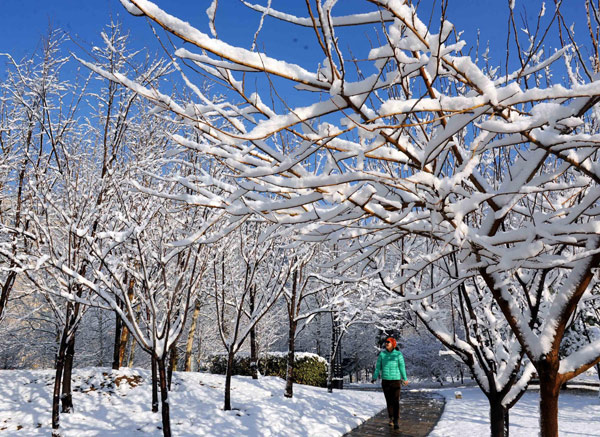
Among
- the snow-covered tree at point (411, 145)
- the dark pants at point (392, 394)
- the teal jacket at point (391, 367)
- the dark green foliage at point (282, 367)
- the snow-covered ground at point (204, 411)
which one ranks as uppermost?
the snow-covered tree at point (411, 145)

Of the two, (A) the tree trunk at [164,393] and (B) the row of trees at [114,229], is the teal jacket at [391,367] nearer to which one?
(B) the row of trees at [114,229]

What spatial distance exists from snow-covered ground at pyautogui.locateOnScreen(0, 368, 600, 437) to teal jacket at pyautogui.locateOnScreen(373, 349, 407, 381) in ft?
3.46

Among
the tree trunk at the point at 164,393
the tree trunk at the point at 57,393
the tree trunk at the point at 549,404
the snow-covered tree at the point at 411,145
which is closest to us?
the snow-covered tree at the point at 411,145

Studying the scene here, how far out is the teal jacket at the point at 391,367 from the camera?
664cm

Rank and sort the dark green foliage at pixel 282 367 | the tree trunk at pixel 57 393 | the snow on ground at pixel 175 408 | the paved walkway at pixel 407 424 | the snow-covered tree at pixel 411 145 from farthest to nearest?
the dark green foliage at pixel 282 367
the paved walkway at pixel 407 424
the snow on ground at pixel 175 408
the tree trunk at pixel 57 393
the snow-covered tree at pixel 411 145

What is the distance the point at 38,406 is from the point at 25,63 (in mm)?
Answer: 6447

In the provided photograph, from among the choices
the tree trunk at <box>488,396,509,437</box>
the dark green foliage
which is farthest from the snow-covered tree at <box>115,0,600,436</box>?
the dark green foliage

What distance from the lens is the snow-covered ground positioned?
243 inches

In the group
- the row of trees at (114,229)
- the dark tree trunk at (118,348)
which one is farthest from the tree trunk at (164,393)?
the dark tree trunk at (118,348)

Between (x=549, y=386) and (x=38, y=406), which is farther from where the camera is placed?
(x=38, y=406)

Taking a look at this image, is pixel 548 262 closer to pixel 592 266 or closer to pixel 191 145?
pixel 592 266

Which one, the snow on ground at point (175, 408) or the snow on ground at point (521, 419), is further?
the snow on ground at point (521, 419)

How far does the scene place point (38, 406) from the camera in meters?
6.84

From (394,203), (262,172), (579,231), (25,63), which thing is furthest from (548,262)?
(25,63)
